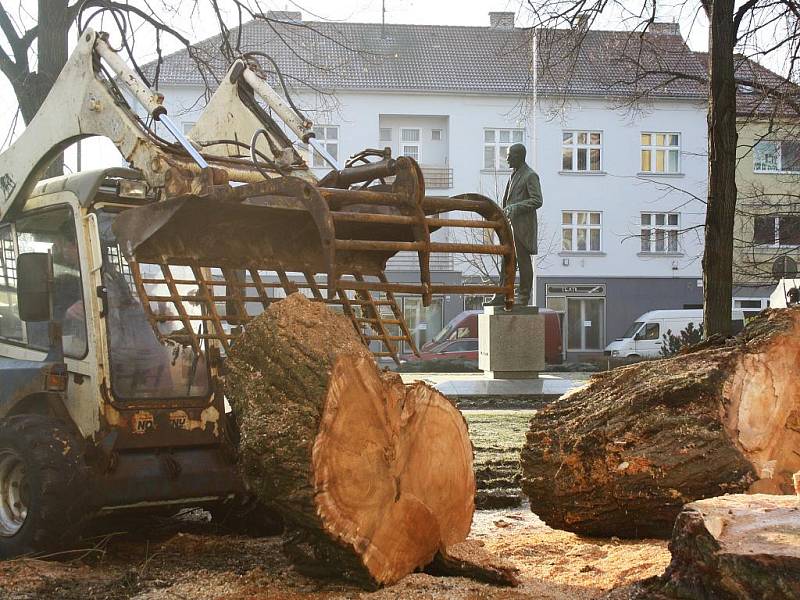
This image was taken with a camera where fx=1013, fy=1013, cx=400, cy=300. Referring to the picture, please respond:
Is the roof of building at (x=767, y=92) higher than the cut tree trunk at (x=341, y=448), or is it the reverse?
the roof of building at (x=767, y=92)

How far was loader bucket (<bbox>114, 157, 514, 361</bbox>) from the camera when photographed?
15.3 feet

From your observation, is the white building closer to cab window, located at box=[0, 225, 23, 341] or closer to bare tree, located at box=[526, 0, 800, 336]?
bare tree, located at box=[526, 0, 800, 336]

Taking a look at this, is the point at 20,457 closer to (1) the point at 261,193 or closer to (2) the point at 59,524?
(2) the point at 59,524

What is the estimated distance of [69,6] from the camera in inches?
395

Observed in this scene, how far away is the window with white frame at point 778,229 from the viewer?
1941cm

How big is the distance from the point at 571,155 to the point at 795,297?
21867 mm

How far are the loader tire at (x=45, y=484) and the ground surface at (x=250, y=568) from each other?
15 centimetres

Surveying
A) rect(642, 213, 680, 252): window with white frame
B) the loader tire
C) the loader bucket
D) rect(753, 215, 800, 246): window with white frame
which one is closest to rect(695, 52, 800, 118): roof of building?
rect(753, 215, 800, 246): window with white frame

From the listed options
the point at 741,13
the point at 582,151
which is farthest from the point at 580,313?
the point at 741,13

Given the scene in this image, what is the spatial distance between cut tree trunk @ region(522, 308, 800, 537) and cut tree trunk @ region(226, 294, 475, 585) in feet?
3.15

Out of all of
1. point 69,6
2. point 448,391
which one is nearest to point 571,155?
point 448,391

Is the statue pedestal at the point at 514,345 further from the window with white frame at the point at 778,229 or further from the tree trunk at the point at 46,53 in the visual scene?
the window with white frame at the point at 778,229

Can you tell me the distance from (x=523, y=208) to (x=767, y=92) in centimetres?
332

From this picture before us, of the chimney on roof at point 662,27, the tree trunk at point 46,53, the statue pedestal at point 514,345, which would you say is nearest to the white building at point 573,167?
the statue pedestal at point 514,345
